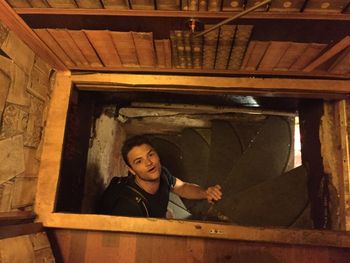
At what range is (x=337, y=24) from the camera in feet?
3.94

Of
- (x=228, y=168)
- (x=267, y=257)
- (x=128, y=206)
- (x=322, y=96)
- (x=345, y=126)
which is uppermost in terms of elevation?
(x=322, y=96)

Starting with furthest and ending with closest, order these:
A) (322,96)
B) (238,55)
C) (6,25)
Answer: (322,96) → (238,55) → (6,25)

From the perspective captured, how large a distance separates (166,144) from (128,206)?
147 centimetres

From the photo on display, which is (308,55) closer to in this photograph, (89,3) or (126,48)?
(126,48)

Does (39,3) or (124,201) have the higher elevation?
(39,3)

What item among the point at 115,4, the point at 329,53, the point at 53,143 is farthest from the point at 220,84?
the point at 53,143

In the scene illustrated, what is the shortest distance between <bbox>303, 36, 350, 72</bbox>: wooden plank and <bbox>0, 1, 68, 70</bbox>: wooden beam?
1.34 meters

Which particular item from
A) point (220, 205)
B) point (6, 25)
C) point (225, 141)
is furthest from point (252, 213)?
point (6, 25)

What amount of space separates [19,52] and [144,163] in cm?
125

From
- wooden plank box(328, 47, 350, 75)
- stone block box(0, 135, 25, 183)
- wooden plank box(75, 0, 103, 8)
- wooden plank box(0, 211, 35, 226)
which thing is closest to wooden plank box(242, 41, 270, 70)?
wooden plank box(328, 47, 350, 75)

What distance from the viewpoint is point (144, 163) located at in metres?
2.37

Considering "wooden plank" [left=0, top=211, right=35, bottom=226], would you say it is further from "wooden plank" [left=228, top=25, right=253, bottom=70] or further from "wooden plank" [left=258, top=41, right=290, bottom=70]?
"wooden plank" [left=258, top=41, right=290, bottom=70]

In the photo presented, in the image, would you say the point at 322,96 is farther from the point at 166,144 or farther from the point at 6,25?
the point at 166,144

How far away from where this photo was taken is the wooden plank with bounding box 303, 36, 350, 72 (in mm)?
1316
